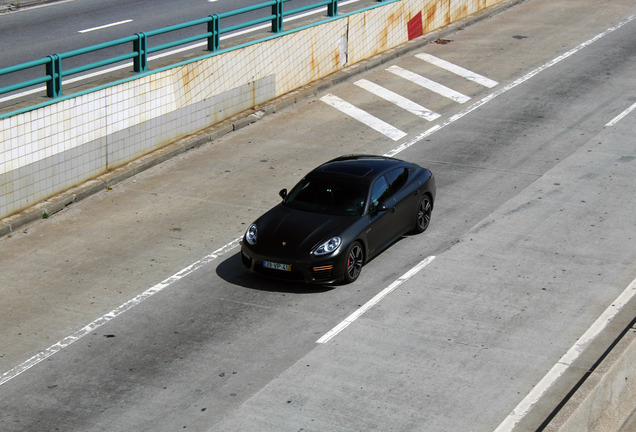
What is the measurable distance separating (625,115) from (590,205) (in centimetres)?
540

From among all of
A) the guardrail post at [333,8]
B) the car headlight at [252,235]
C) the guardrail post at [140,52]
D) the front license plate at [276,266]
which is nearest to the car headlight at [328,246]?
the front license plate at [276,266]

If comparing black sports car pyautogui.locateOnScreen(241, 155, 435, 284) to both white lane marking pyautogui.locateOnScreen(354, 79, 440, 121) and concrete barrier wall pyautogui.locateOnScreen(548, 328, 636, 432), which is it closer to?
concrete barrier wall pyautogui.locateOnScreen(548, 328, 636, 432)

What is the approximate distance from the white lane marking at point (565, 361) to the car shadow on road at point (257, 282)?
11.5 feet

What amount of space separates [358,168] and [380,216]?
1.03 meters

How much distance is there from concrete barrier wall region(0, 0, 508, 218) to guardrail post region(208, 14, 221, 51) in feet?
0.91

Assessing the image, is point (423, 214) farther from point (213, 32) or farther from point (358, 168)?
point (213, 32)

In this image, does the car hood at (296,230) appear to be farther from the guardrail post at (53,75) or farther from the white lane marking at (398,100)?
the white lane marking at (398,100)

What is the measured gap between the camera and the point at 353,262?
45.4 feet

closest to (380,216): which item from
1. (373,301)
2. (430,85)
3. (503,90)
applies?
(373,301)

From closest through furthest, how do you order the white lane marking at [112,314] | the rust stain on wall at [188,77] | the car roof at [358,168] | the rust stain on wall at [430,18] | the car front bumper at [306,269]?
the white lane marking at [112,314], the car front bumper at [306,269], the car roof at [358,168], the rust stain on wall at [188,77], the rust stain on wall at [430,18]

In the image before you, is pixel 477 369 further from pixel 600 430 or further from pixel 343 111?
pixel 343 111

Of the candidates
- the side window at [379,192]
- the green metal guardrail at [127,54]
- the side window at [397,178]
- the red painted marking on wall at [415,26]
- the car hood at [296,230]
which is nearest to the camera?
the car hood at [296,230]

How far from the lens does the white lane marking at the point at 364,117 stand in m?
20.4

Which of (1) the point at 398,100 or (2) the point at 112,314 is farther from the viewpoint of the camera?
(1) the point at 398,100
